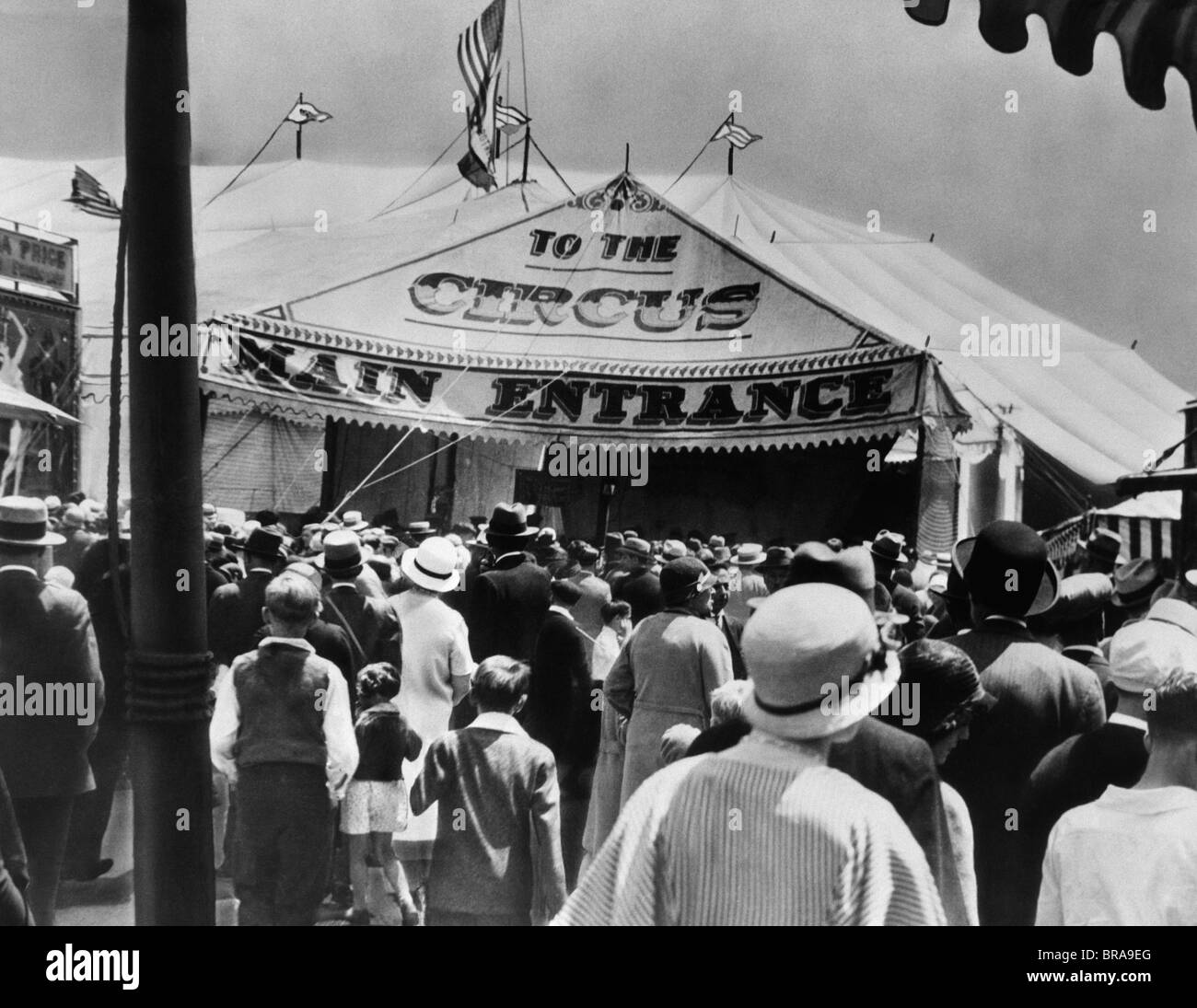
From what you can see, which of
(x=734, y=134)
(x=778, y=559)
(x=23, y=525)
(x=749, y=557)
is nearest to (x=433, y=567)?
(x=749, y=557)

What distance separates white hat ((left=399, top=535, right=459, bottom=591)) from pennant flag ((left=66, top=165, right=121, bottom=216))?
1717 millimetres

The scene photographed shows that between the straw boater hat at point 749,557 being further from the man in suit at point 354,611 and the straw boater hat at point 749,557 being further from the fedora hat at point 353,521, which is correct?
the fedora hat at point 353,521

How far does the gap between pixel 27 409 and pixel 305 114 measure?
5.09 ft

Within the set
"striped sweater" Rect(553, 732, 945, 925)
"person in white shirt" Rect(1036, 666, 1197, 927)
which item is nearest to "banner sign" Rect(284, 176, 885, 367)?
"person in white shirt" Rect(1036, 666, 1197, 927)

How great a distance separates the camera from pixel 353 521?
503cm

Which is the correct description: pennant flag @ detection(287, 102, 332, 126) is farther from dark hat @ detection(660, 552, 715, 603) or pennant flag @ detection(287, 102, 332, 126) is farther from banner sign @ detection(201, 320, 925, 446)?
dark hat @ detection(660, 552, 715, 603)

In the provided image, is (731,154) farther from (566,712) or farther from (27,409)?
(27,409)

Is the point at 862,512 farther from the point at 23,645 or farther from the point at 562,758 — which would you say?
the point at 23,645

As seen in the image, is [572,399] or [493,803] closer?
[493,803]

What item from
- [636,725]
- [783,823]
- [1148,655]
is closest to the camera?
[783,823]

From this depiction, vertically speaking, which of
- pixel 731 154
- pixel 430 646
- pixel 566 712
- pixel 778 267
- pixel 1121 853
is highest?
pixel 731 154

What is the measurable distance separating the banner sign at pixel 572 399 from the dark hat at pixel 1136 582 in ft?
3.47

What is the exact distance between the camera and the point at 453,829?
3807 mm

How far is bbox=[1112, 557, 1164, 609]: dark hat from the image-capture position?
4.68 metres
